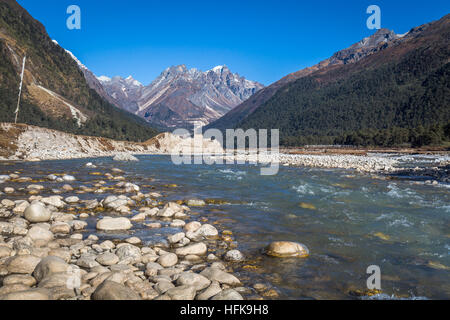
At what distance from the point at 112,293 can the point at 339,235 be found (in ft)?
24.9

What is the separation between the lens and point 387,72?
19875cm

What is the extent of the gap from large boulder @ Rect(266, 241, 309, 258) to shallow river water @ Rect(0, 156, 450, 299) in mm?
286

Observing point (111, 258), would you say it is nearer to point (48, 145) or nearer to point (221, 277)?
point (221, 277)

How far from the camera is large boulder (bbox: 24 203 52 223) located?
376 inches

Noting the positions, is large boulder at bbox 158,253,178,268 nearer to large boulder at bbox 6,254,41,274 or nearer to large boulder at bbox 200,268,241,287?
large boulder at bbox 200,268,241,287

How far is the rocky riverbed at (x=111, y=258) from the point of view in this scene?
495 centimetres

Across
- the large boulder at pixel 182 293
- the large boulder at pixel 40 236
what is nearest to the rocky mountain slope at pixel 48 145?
the large boulder at pixel 40 236

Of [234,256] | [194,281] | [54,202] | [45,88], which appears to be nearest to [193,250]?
[234,256]

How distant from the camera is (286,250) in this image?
756 centimetres

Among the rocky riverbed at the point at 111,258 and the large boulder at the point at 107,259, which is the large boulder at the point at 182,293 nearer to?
the rocky riverbed at the point at 111,258

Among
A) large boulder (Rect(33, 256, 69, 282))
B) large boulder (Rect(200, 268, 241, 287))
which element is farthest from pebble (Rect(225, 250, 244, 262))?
large boulder (Rect(33, 256, 69, 282))

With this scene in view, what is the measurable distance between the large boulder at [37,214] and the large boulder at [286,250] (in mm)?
7831
